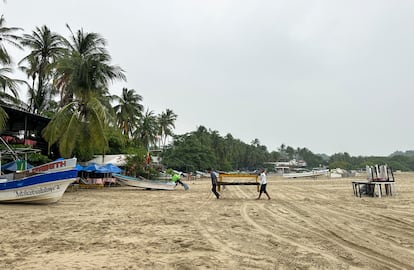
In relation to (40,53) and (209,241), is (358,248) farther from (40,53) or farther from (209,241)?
(40,53)

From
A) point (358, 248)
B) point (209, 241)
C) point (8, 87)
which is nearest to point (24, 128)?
point (8, 87)

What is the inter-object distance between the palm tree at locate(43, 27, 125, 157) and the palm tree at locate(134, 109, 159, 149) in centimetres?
2449

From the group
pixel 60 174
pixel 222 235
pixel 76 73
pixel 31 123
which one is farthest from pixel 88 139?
pixel 222 235

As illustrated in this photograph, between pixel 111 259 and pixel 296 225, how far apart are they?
428cm

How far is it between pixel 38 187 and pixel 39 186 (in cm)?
6

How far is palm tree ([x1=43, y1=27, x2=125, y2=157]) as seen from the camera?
763 inches

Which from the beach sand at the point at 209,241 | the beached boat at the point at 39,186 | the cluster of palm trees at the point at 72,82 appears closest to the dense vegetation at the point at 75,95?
the cluster of palm trees at the point at 72,82

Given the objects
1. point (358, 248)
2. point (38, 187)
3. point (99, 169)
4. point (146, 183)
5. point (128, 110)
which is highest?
point (128, 110)

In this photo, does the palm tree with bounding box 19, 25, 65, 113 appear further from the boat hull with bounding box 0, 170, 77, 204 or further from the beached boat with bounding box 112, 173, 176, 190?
the boat hull with bounding box 0, 170, 77, 204

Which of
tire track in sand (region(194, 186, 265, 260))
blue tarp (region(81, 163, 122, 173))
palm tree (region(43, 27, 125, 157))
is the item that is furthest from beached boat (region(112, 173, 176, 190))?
tire track in sand (region(194, 186, 265, 260))

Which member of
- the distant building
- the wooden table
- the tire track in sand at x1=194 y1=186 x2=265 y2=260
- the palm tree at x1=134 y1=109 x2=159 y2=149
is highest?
the palm tree at x1=134 y1=109 x2=159 y2=149

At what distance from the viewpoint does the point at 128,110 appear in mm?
36844

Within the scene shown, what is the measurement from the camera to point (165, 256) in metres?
4.54

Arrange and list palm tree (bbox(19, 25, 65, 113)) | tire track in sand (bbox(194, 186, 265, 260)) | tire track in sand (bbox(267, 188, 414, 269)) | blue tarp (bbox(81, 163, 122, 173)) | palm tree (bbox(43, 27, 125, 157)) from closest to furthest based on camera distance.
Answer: tire track in sand (bbox(267, 188, 414, 269)), tire track in sand (bbox(194, 186, 265, 260)), palm tree (bbox(43, 27, 125, 157)), blue tarp (bbox(81, 163, 122, 173)), palm tree (bbox(19, 25, 65, 113))
